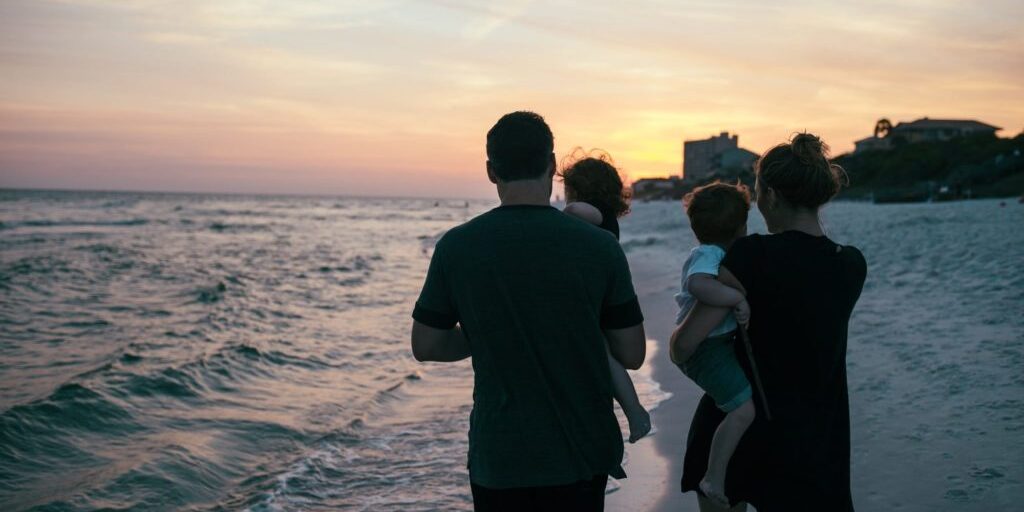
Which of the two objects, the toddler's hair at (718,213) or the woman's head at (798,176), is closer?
the woman's head at (798,176)

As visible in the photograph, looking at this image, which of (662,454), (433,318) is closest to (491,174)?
(433,318)

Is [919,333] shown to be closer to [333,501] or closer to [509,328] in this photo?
[333,501]

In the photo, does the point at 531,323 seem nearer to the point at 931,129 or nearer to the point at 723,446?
the point at 723,446

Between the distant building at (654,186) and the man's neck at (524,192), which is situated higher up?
the distant building at (654,186)

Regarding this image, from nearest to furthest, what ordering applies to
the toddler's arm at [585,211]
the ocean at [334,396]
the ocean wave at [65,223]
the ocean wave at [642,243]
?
the toddler's arm at [585,211]
the ocean at [334,396]
the ocean wave at [642,243]
the ocean wave at [65,223]

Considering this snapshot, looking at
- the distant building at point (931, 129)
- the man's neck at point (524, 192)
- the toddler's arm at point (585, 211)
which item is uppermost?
the distant building at point (931, 129)

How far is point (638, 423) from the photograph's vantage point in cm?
278

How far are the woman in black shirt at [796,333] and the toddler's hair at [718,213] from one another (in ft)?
0.82

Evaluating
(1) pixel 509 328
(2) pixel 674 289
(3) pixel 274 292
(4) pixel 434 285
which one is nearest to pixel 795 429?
(1) pixel 509 328

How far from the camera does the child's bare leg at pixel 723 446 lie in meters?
2.57

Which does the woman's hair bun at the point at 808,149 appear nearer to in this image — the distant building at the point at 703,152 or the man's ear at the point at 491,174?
the man's ear at the point at 491,174

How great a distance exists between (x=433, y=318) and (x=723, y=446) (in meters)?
1.04

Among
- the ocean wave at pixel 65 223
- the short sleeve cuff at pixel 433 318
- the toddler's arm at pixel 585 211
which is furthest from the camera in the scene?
the ocean wave at pixel 65 223

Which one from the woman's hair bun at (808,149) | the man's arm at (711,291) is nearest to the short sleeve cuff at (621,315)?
the man's arm at (711,291)
